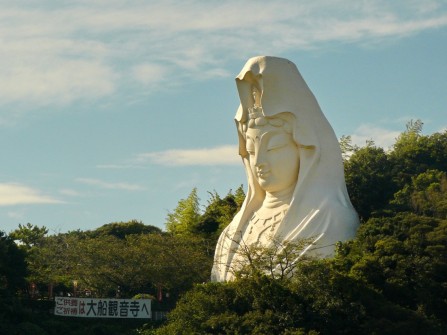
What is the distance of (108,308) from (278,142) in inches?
241

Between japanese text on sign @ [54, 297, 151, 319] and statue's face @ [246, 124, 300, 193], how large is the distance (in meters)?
4.62

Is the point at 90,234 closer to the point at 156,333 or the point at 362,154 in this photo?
the point at 362,154

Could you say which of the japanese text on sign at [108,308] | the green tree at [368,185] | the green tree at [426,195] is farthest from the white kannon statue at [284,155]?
the green tree at [368,185]

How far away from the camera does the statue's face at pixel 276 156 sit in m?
29.8

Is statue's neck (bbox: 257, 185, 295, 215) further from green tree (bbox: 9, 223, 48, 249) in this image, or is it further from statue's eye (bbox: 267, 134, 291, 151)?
green tree (bbox: 9, 223, 48, 249)

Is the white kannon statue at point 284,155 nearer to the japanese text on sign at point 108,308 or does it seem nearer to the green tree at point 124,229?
the japanese text on sign at point 108,308

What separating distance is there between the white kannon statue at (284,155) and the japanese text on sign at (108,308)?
2.30 meters

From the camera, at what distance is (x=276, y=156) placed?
29.8 metres

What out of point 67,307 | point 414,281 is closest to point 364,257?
point 414,281

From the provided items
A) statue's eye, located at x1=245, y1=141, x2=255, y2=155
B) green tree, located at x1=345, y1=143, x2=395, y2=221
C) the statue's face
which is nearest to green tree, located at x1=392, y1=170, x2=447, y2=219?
green tree, located at x1=345, y1=143, x2=395, y2=221

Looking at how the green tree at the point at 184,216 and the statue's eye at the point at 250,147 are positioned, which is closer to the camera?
the statue's eye at the point at 250,147

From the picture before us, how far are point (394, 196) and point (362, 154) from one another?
3.46 metres

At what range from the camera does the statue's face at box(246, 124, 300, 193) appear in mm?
29828

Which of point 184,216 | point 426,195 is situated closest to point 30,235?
point 184,216
